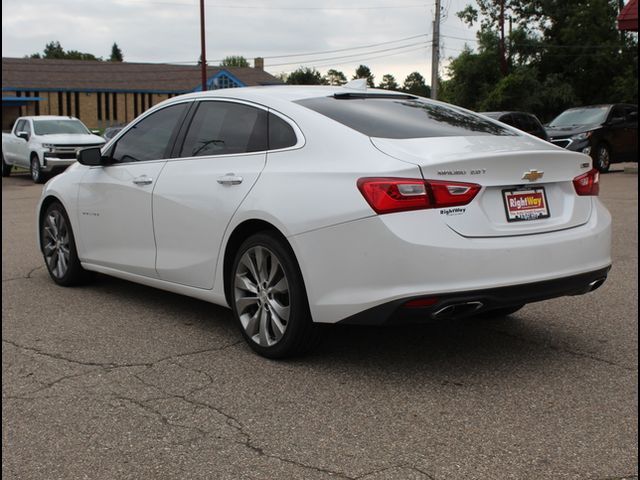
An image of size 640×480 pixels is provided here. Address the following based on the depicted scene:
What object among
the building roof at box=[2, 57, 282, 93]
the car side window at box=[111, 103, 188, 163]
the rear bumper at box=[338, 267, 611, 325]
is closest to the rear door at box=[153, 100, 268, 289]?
the car side window at box=[111, 103, 188, 163]

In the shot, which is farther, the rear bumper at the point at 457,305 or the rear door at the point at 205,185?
the rear door at the point at 205,185

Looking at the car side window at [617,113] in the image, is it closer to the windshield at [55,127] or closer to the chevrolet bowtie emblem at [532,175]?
the windshield at [55,127]

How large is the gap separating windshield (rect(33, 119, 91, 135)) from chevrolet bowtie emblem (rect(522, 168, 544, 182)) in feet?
70.4

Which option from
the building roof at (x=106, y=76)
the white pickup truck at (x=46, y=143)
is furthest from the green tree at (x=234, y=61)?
the white pickup truck at (x=46, y=143)

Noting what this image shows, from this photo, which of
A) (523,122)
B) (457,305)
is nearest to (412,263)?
(457,305)

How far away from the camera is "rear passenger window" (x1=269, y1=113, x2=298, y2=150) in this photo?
5002 millimetres

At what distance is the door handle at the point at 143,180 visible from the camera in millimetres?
5923

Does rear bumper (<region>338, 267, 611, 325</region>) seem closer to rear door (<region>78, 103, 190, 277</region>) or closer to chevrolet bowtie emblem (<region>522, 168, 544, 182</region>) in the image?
chevrolet bowtie emblem (<region>522, 168, 544, 182</region>)

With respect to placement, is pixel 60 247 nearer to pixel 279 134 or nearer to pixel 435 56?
pixel 279 134

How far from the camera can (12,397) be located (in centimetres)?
431

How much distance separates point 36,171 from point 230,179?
19.8 m

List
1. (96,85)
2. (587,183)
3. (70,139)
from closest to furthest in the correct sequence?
(587,183) → (70,139) → (96,85)

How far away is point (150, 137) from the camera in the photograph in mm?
6270

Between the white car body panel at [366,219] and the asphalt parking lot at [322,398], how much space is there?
1.68 feet
